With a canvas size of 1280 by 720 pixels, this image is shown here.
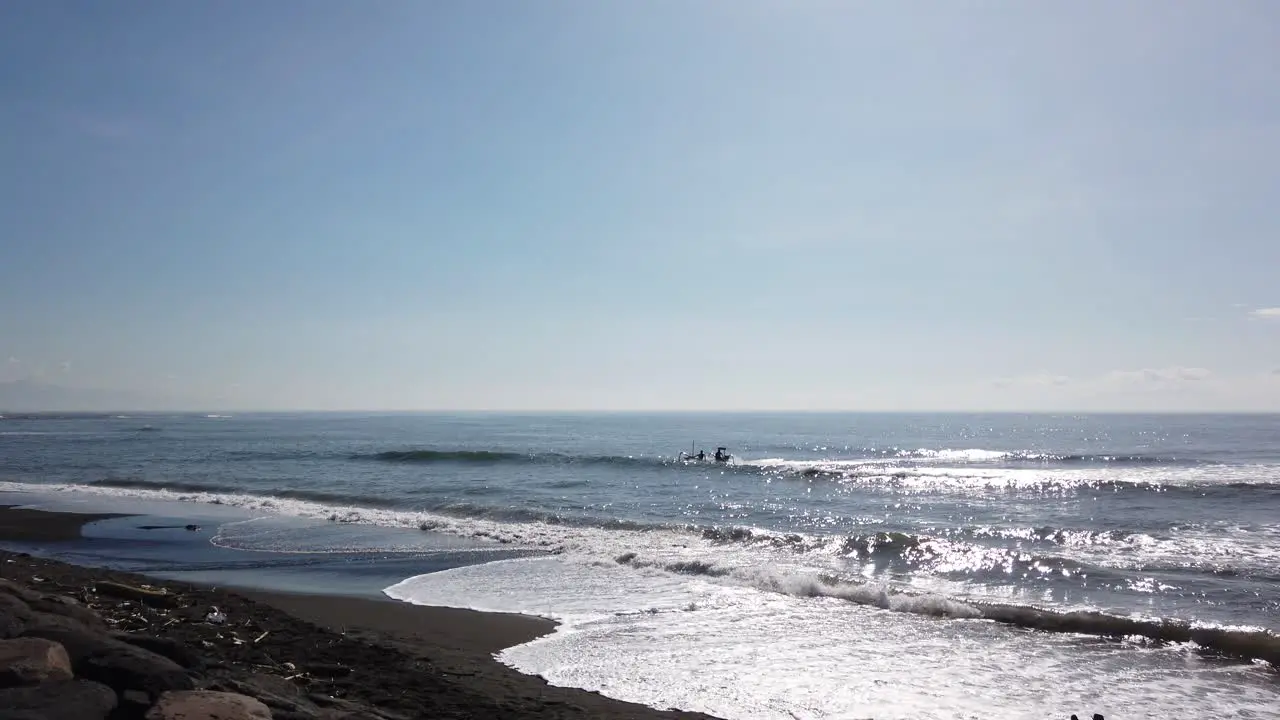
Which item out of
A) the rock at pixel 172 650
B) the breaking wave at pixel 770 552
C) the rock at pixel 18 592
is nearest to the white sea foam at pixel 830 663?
the breaking wave at pixel 770 552

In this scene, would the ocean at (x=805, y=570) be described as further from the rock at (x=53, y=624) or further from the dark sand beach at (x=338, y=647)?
the rock at (x=53, y=624)

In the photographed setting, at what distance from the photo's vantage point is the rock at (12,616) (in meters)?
5.57

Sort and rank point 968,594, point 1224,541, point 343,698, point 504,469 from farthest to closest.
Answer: point 504,469, point 1224,541, point 968,594, point 343,698

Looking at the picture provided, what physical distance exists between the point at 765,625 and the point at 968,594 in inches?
190

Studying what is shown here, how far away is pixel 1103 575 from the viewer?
14.8 metres

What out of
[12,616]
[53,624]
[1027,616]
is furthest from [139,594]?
[1027,616]

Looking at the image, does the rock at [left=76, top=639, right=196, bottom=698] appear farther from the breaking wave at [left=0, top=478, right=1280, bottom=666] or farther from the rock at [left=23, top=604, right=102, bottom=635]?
the breaking wave at [left=0, top=478, right=1280, bottom=666]

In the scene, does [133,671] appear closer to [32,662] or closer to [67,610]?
[32,662]

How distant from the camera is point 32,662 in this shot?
4.52 meters

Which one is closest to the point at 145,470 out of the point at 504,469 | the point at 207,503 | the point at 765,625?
the point at 207,503

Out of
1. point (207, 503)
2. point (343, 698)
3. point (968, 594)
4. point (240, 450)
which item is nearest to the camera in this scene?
point (343, 698)

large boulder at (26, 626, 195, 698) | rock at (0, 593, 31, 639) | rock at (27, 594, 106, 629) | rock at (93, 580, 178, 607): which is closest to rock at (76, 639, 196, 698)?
large boulder at (26, 626, 195, 698)

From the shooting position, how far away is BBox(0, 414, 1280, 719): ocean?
8438 millimetres

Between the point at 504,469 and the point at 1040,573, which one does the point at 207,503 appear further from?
the point at 1040,573
